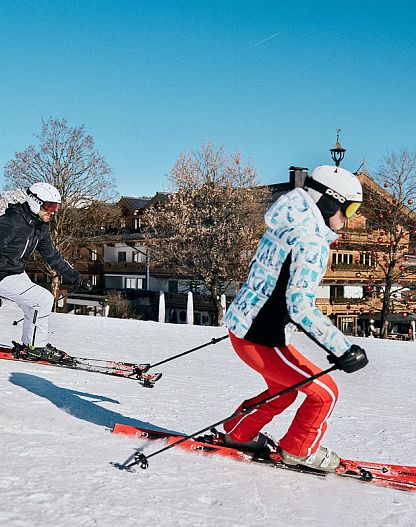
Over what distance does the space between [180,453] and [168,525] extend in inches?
44.2

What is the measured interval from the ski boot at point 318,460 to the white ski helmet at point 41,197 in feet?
13.1

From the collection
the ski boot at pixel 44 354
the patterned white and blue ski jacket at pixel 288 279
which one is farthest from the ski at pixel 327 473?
the ski boot at pixel 44 354

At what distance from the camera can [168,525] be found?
2.99 m

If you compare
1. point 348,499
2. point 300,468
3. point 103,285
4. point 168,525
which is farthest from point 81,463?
point 103,285

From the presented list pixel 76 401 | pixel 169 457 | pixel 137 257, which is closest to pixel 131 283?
pixel 137 257

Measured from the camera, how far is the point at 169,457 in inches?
158

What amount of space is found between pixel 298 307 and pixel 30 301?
4556 mm

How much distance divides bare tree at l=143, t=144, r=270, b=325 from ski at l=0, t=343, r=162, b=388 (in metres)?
20.5

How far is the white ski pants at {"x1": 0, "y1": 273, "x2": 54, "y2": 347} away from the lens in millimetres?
7156

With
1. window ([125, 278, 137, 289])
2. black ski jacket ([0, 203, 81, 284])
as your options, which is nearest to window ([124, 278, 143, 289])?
window ([125, 278, 137, 289])

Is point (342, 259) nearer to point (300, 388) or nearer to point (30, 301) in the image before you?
point (30, 301)

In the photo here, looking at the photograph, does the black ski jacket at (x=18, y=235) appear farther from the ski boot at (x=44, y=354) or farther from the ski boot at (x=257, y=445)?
the ski boot at (x=257, y=445)

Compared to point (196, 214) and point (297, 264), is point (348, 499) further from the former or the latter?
point (196, 214)

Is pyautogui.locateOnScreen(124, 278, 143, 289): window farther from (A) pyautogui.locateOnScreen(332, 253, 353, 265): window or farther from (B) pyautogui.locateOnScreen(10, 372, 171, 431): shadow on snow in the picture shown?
(B) pyautogui.locateOnScreen(10, 372, 171, 431): shadow on snow
